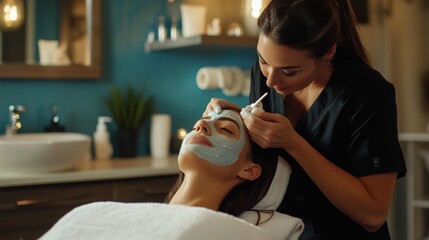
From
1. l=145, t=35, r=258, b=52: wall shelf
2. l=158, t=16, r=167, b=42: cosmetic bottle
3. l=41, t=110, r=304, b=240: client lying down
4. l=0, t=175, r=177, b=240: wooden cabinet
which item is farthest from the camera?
l=158, t=16, r=167, b=42: cosmetic bottle

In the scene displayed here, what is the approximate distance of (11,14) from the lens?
2.99 meters

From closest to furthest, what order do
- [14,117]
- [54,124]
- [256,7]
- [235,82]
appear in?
[14,117] < [54,124] < [256,7] < [235,82]

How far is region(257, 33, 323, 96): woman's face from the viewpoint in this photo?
155cm

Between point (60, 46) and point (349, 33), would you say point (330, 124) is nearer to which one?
point (349, 33)

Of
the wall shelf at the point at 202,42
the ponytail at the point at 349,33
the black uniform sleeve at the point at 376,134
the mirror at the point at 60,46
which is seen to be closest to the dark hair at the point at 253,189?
the black uniform sleeve at the point at 376,134

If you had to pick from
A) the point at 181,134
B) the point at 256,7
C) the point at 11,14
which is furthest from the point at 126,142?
the point at 256,7

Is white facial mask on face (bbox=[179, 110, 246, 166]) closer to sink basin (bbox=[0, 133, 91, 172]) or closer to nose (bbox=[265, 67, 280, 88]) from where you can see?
nose (bbox=[265, 67, 280, 88])

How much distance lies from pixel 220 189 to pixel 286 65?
0.36 m

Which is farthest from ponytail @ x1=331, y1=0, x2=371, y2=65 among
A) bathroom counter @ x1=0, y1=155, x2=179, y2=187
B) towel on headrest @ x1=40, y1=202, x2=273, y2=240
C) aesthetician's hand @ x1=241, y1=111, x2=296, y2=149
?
bathroom counter @ x1=0, y1=155, x2=179, y2=187

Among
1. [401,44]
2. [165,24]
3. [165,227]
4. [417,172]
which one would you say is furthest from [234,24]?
[165,227]

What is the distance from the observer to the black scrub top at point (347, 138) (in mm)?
1582

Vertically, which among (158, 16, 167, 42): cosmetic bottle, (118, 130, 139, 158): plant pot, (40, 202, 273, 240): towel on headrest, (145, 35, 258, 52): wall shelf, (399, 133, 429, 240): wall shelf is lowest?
(399, 133, 429, 240): wall shelf

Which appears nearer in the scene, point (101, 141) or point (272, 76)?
point (272, 76)

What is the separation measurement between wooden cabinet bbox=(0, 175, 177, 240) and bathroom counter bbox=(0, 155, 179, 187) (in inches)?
1.0
